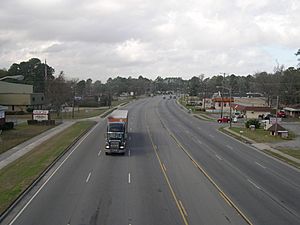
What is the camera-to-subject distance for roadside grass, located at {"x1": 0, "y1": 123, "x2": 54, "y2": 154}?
44969 millimetres

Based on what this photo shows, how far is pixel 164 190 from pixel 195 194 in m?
Result: 1.90

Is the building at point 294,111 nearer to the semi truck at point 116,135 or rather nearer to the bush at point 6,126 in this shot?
the bush at point 6,126

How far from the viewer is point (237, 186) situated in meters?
26.3

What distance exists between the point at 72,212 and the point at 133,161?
15.3 meters

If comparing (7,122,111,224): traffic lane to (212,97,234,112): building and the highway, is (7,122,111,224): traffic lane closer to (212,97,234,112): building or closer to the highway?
the highway

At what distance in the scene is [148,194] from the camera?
23.8 metres

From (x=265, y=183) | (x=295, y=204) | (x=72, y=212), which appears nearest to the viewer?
(x=72, y=212)

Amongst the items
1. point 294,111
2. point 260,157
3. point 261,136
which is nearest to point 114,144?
point 260,157

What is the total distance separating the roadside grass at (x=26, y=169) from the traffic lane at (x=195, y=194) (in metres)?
9.14

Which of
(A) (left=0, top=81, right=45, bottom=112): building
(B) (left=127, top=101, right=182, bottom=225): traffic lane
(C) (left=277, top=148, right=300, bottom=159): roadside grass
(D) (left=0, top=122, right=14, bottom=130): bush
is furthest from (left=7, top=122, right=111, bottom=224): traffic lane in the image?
(A) (left=0, top=81, right=45, bottom=112): building

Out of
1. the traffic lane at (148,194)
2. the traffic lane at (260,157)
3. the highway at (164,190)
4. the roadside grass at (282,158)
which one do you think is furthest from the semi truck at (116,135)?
the roadside grass at (282,158)

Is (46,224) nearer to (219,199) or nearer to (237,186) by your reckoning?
(219,199)

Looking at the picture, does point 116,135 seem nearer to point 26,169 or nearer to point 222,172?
point 26,169

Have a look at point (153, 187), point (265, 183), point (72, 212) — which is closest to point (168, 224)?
point (72, 212)
